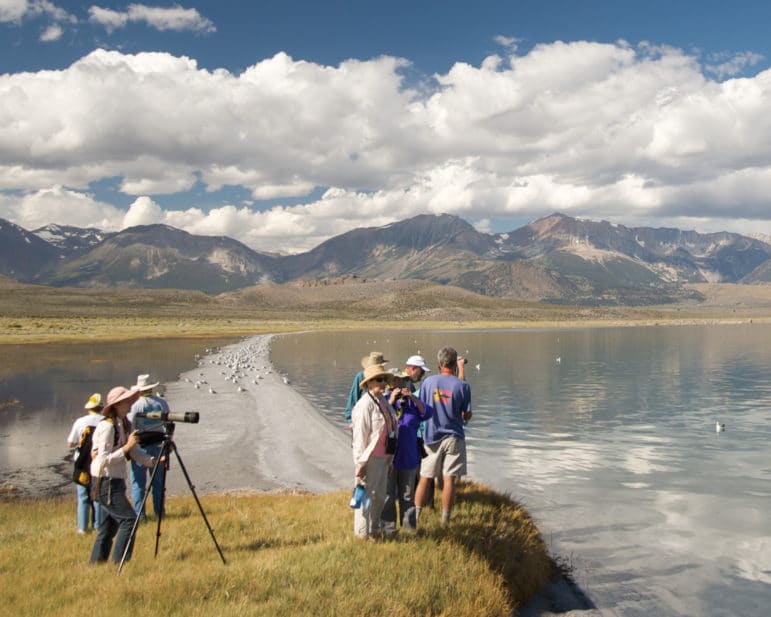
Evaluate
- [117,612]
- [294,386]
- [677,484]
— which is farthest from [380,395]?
[294,386]

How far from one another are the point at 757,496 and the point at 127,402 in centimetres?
1711

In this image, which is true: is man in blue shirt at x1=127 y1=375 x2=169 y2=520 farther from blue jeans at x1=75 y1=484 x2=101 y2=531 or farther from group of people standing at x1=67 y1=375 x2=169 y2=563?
group of people standing at x1=67 y1=375 x2=169 y2=563

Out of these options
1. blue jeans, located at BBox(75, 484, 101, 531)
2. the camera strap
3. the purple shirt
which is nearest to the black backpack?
blue jeans, located at BBox(75, 484, 101, 531)

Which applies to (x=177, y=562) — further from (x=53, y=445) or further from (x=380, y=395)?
(x=53, y=445)

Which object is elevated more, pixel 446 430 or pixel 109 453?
pixel 109 453

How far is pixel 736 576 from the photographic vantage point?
11.9 metres

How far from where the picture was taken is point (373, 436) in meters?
8.66

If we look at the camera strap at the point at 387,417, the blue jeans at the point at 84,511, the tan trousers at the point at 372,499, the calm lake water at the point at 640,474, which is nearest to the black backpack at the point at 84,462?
the blue jeans at the point at 84,511

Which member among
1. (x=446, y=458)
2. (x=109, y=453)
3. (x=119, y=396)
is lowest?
(x=446, y=458)

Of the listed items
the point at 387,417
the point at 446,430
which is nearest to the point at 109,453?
the point at 387,417

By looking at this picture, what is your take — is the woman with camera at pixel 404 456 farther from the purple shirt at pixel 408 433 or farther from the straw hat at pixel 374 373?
the straw hat at pixel 374 373

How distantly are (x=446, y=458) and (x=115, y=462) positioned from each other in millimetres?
5320

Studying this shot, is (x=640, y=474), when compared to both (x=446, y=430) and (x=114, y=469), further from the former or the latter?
(x=114, y=469)

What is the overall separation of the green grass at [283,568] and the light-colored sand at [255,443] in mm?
5774
